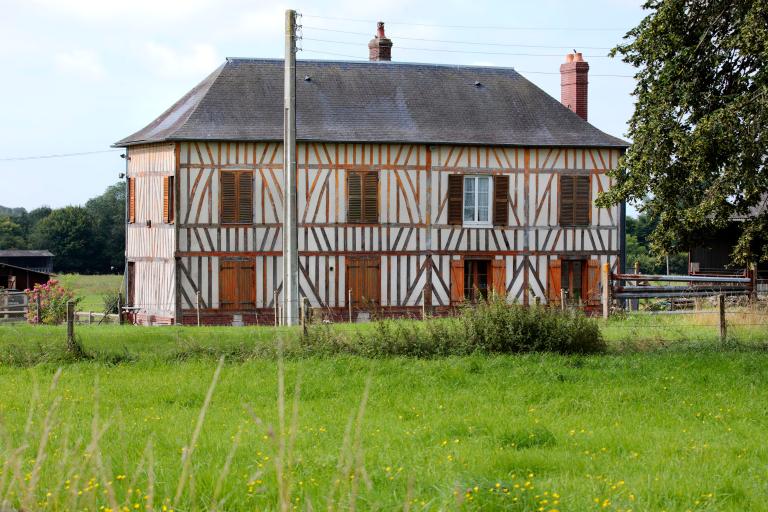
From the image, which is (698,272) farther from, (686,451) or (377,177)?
(686,451)

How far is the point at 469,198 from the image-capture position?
2723 centimetres

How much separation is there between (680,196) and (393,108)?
13526 mm

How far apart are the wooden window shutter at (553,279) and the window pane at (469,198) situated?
8.13 feet

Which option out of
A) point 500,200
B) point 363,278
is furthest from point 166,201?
point 500,200

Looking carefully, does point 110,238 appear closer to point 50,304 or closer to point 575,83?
point 50,304

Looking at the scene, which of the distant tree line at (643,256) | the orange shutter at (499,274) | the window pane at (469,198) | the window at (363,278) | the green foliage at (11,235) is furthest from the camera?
the green foliage at (11,235)

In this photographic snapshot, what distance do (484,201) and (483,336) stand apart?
13.2 meters

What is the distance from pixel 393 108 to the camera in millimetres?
27938

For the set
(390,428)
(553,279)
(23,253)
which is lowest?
(390,428)

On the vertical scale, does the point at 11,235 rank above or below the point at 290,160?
above

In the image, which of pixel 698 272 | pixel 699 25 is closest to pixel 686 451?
pixel 699 25

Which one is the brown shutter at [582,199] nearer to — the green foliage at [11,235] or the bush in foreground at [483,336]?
the bush in foreground at [483,336]

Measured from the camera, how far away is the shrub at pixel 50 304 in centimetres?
2680

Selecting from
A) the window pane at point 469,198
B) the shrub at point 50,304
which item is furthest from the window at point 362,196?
the shrub at point 50,304
